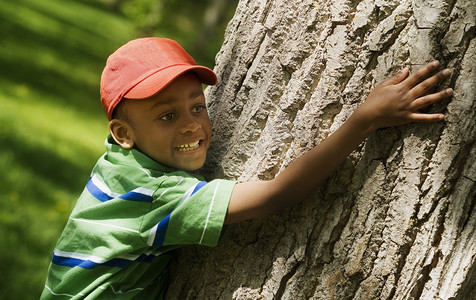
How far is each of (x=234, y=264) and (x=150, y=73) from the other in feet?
2.42

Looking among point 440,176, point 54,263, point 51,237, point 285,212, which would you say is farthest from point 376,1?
point 51,237

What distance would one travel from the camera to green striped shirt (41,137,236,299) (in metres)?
2.04

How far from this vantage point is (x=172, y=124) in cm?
220

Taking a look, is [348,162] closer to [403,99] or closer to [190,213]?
[403,99]

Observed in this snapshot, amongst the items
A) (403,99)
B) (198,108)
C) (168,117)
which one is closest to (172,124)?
(168,117)

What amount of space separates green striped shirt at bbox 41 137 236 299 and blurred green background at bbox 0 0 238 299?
1.76m

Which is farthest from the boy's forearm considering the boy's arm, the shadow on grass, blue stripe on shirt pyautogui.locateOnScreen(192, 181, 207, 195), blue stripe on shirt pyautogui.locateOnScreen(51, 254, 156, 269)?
the shadow on grass

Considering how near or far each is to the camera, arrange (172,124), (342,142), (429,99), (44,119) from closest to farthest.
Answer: (429,99), (342,142), (172,124), (44,119)

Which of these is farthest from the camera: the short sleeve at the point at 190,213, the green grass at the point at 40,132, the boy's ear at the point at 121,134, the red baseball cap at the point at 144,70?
the green grass at the point at 40,132

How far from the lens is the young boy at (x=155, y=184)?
1976 millimetres

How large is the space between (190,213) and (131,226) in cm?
23

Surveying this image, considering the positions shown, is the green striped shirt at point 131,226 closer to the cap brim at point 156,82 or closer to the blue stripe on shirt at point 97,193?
the blue stripe on shirt at point 97,193

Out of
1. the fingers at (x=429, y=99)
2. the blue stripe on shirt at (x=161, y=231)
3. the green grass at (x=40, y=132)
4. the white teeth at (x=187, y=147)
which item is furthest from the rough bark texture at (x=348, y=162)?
the green grass at (x=40, y=132)

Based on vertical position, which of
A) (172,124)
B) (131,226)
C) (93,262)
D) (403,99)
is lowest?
(93,262)
